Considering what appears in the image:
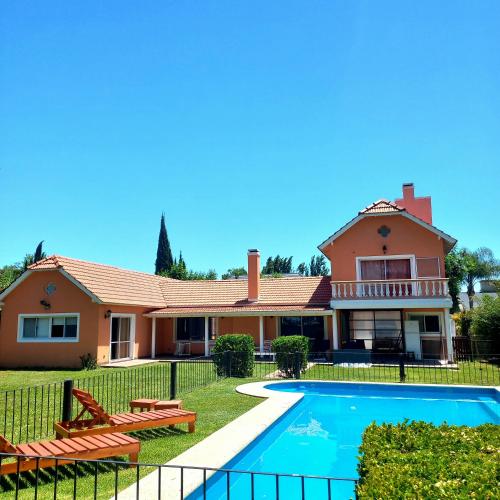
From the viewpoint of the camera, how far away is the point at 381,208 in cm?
2462

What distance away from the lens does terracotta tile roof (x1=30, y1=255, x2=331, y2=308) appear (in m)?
22.9

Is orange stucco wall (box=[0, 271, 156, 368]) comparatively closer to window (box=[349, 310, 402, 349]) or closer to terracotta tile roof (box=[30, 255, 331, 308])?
terracotta tile roof (box=[30, 255, 331, 308])

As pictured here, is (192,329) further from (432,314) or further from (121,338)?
(432,314)

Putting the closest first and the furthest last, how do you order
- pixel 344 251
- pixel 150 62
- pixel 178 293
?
pixel 150 62 → pixel 344 251 → pixel 178 293

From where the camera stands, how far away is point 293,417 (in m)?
11.7

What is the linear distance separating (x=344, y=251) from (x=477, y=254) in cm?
3870

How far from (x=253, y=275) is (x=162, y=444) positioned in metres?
19.0

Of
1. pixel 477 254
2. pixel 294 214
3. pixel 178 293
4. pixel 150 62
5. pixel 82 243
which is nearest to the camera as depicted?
pixel 150 62

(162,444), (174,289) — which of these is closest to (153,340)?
(174,289)

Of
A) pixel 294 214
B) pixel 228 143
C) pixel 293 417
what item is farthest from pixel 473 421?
pixel 294 214

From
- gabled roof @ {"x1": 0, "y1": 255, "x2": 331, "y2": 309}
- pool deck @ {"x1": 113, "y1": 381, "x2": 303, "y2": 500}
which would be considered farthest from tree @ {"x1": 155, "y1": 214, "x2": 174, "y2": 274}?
pool deck @ {"x1": 113, "y1": 381, "x2": 303, "y2": 500}

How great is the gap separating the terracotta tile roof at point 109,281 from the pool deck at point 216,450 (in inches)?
507

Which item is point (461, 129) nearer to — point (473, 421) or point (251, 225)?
point (473, 421)

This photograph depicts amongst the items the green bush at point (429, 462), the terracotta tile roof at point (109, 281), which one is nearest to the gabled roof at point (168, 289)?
the terracotta tile roof at point (109, 281)
